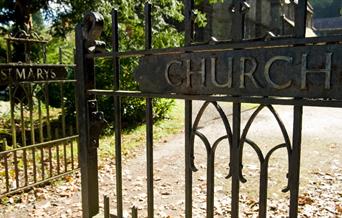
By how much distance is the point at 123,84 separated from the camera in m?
8.50

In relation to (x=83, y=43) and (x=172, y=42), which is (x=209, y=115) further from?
(x=83, y=43)

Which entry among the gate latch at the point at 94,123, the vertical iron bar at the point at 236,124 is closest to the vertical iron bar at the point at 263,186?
the vertical iron bar at the point at 236,124

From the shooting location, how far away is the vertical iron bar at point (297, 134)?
1413mm

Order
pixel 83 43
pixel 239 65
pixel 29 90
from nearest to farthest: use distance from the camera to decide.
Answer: pixel 239 65 < pixel 83 43 < pixel 29 90

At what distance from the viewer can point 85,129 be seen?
245 centimetres

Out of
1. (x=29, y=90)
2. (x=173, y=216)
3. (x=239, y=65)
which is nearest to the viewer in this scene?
(x=239, y=65)

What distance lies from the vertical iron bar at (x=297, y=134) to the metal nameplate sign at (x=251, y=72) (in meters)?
0.08

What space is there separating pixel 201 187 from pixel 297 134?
3421 mm

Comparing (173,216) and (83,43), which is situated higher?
(83,43)

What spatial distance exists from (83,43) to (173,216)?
7.80 ft

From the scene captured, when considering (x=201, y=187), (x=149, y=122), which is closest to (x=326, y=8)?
(x=201, y=187)

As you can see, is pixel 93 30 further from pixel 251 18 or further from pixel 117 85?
pixel 251 18

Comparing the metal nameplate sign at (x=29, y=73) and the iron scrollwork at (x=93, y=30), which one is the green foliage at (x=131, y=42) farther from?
the iron scrollwork at (x=93, y=30)

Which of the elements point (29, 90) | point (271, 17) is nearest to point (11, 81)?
point (29, 90)
